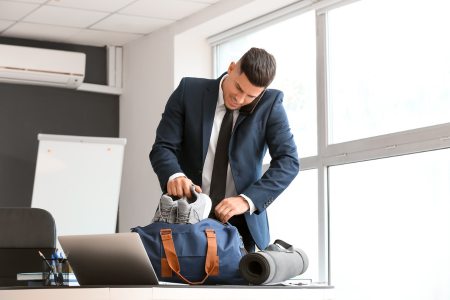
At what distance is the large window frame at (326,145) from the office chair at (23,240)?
94.6 inches

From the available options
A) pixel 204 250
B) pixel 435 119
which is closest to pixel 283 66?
pixel 435 119

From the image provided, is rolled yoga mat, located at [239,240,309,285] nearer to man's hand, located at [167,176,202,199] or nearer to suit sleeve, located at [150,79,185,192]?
man's hand, located at [167,176,202,199]

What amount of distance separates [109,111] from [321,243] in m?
2.96

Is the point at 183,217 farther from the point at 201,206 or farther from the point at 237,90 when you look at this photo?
the point at 237,90

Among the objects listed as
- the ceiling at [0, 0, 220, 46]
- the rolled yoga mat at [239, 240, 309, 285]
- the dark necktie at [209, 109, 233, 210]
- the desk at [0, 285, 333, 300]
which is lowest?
the desk at [0, 285, 333, 300]

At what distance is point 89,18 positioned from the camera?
6.87 meters

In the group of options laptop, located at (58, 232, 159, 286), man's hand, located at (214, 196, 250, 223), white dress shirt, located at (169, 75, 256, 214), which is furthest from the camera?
white dress shirt, located at (169, 75, 256, 214)

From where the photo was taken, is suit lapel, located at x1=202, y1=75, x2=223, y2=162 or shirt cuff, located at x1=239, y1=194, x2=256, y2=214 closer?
shirt cuff, located at x1=239, y1=194, x2=256, y2=214

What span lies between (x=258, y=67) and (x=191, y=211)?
58 centimetres

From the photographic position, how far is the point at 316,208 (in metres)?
5.81

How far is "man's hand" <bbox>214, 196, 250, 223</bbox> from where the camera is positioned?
257cm

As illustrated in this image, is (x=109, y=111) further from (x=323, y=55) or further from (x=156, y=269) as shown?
(x=156, y=269)

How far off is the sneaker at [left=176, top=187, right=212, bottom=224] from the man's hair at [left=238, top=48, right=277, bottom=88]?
491mm

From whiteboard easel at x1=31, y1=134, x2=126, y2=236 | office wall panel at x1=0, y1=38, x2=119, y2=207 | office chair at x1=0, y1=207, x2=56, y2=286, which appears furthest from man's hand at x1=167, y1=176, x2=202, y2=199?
office wall panel at x1=0, y1=38, x2=119, y2=207
